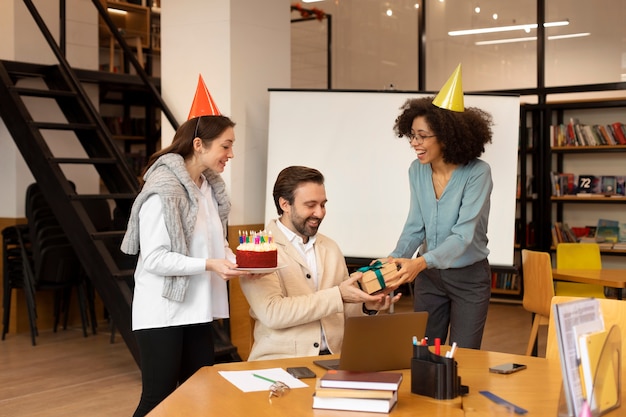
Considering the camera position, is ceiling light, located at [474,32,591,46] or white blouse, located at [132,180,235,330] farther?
ceiling light, located at [474,32,591,46]

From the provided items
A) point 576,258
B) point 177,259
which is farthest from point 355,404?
point 576,258

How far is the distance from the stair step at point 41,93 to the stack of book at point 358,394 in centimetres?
456

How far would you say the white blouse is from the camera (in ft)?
10.1

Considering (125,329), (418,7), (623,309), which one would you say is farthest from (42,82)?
(623,309)

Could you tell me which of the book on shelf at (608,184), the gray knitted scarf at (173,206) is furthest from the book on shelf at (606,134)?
the gray knitted scarf at (173,206)

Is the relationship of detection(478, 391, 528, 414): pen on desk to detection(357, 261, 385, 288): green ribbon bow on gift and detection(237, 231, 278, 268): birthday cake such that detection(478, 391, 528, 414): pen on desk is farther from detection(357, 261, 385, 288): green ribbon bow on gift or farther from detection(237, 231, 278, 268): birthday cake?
detection(237, 231, 278, 268): birthday cake

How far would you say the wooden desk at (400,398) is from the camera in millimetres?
2143

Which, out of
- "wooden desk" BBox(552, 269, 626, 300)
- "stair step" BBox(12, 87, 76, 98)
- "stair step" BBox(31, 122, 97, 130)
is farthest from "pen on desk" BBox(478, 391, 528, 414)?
"stair step" BBox(12, 87, 76, 98)

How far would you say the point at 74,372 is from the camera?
235 inches

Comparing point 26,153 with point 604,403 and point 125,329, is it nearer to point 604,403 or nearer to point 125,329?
point 125,329

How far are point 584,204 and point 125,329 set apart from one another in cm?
559

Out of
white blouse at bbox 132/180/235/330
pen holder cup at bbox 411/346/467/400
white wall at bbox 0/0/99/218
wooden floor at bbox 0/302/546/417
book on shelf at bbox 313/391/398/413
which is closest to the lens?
book on shelf at bbox 313/391/398/413

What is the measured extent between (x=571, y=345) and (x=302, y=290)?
4.56 feet

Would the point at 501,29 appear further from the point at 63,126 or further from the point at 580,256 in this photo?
the point at 63,126
